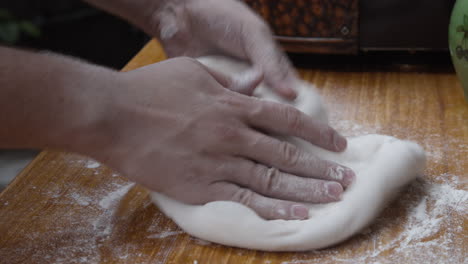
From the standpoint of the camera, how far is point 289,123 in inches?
40.3

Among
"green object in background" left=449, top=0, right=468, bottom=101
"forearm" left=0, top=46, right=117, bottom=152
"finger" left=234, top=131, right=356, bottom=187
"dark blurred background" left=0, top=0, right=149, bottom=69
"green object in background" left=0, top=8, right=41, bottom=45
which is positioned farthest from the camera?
"dark blurred background" left=0, top=0, right=149, bottom=69

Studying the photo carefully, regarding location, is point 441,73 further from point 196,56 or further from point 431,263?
point 431,263

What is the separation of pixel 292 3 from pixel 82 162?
2.21 feet

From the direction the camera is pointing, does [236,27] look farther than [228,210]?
Yes

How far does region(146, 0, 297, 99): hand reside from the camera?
3.85 ft

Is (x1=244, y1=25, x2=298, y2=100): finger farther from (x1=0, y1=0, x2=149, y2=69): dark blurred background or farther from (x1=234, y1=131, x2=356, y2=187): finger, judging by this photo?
(x1=0, y1=0, x2=149, y2=69): dark blurred background

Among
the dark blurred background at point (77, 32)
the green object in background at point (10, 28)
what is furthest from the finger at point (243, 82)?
the dark blurred background at point (77, 32)

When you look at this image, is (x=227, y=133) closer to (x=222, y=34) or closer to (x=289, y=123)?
(x=289, y=123)

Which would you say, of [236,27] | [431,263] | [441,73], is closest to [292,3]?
[236,27]

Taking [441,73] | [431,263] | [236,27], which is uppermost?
[236,27]

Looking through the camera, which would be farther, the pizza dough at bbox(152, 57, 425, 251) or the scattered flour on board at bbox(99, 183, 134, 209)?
the scattered flour on board at bbox(99, 183, 134, 209)

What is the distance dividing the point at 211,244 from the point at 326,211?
0.66ft

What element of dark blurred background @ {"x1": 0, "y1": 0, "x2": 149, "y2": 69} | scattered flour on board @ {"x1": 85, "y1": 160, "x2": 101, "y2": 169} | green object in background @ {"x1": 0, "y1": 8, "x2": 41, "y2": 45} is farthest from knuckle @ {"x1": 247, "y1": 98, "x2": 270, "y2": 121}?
dark blurred background @ {"x1": 0, "y1": 0, "x2": 149, "y2": 69}

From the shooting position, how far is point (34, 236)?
3.34 feet
